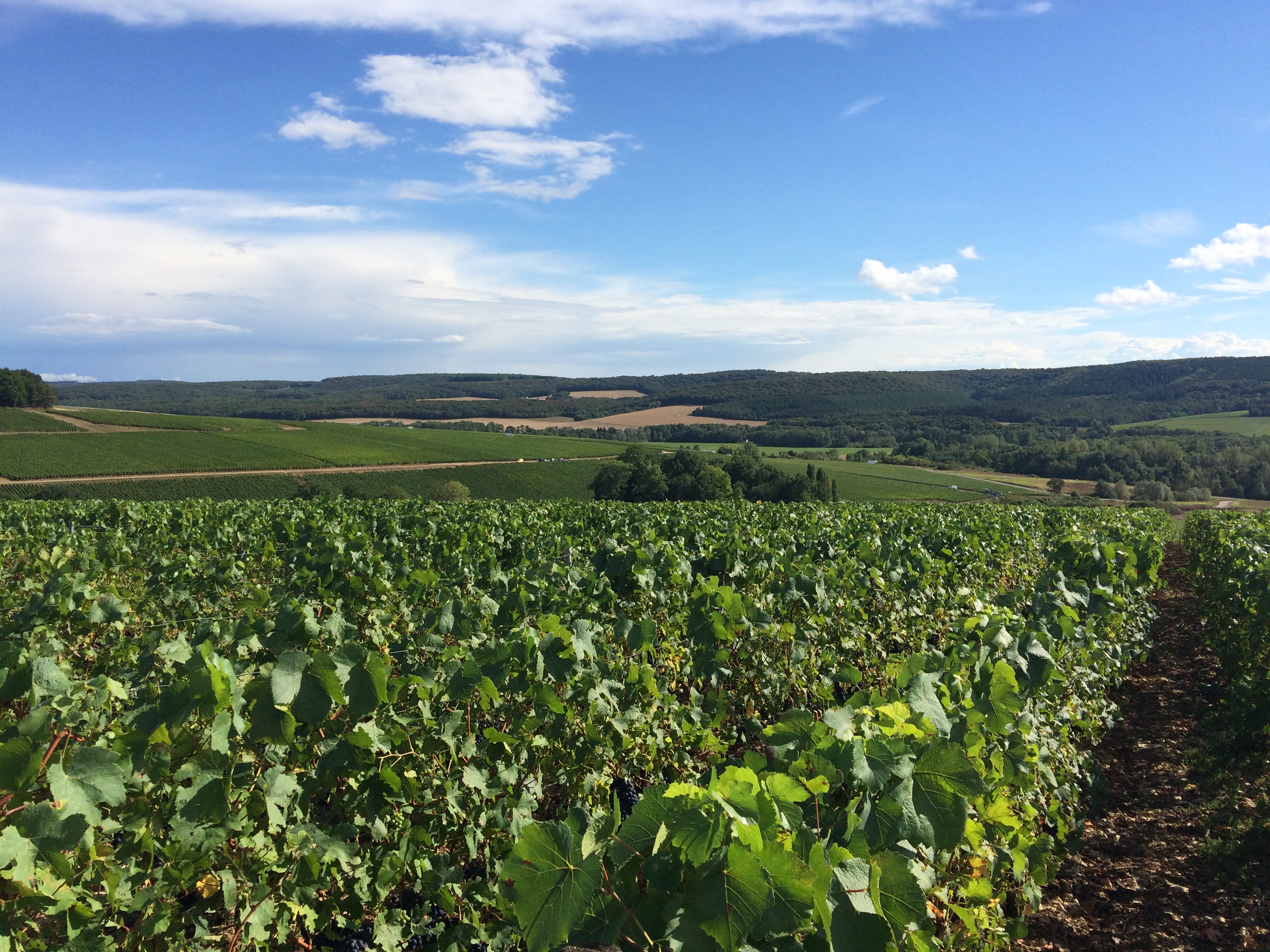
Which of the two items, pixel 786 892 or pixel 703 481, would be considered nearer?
pixel 786 892

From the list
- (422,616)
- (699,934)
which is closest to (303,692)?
(699,934)

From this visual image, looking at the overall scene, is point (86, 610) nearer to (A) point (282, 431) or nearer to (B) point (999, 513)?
(B) point (999, 513)

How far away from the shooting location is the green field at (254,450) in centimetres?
5784

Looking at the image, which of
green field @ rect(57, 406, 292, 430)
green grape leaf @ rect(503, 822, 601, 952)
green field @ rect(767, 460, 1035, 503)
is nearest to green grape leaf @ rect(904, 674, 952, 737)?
green grape leaf @ rect(503, 822, 601, 952)

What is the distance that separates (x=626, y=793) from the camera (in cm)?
490

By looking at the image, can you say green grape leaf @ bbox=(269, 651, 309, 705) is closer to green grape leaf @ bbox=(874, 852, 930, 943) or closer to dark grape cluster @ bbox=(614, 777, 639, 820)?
green grape leaf @ bbox=(874, 852, 930, 943)

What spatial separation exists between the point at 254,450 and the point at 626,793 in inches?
2985

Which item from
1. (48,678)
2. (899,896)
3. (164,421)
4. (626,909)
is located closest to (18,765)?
(48,678)

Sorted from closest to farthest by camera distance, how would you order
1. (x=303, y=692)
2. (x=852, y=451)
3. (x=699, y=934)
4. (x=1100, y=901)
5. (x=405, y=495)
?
(x=699, y=934) → (x=303, y=692) → (x=1100, y=901) → (x=405, y=495) → (x=852, y=451)

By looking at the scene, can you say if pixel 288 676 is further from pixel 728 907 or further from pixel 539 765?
pixel 728 907

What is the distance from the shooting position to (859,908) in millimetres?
1858

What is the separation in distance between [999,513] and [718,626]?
692 inches

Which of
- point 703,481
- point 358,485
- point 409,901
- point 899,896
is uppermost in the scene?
point 899,896

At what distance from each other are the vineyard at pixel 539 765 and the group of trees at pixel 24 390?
94.7 m
